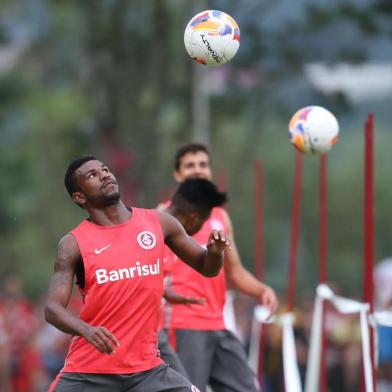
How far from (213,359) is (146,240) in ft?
7.39

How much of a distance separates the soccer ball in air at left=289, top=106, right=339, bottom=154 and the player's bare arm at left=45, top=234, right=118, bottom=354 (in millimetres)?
2896

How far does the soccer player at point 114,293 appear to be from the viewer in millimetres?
7828

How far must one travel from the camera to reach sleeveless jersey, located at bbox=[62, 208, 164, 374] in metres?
7.83

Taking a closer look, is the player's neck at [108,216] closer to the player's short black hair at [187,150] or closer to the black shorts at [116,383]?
the black shorts at [116,383]

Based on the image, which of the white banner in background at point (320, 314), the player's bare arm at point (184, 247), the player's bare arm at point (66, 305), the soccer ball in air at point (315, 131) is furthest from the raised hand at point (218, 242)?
the soccer ball in air at point (315, 131)

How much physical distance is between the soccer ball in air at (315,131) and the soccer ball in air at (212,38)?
104 centimetres

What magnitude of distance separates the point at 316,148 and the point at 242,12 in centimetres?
1664

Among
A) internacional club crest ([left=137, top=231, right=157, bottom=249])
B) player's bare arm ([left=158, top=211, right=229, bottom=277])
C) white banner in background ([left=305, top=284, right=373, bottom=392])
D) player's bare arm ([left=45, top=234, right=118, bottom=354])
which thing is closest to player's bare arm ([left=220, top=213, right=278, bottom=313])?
white banner in background ([left=305, top=284, right=373, bottom=392])

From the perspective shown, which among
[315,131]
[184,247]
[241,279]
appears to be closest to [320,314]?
[241,279]

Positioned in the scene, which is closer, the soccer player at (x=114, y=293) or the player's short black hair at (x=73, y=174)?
the soccer player at (x=114, y=293)

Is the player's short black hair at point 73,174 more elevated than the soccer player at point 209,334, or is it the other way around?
the player's short black hair at point 73,174

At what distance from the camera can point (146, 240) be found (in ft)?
26.3

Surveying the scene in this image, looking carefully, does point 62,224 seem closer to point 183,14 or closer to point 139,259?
point 183,14

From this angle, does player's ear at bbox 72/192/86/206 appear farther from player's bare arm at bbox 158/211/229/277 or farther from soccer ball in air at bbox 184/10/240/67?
soccer ball in air at bbox 184/10/240/67
